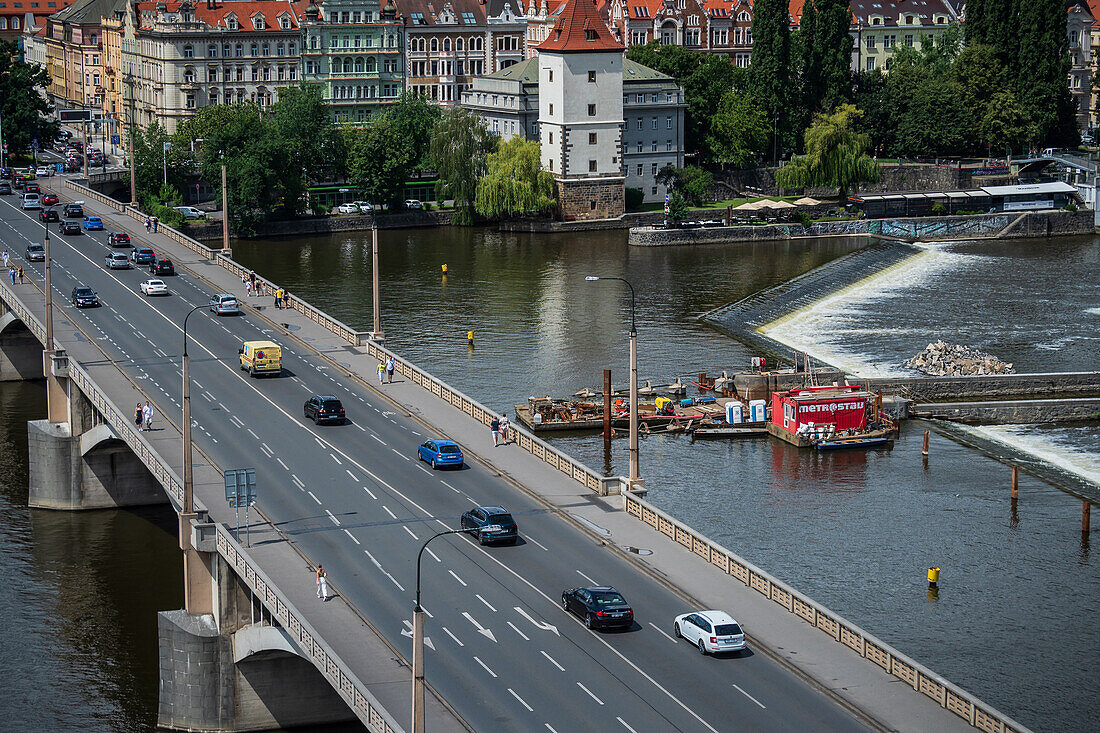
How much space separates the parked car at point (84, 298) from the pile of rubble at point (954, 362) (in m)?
54.1

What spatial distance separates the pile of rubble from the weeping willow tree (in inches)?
2848

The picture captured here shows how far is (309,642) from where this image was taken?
5656cm

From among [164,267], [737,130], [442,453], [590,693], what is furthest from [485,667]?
[737,130]

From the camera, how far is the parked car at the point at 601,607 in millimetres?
58125

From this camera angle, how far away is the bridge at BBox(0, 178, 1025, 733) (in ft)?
174

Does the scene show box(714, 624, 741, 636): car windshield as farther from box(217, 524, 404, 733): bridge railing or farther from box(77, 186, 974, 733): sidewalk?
box(217, 524, 404, 733): bridge railing

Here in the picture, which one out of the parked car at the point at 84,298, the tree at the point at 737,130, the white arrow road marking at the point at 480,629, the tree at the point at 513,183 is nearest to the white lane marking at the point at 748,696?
the white arrow road marking at the point at 480,629

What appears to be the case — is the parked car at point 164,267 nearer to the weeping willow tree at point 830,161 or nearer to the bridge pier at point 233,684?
the bridge pier at point 233,684

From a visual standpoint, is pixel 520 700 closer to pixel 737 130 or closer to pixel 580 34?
pixel 580 34

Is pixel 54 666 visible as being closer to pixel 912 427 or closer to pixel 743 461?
pixel 743 461

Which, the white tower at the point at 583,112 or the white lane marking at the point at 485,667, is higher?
the white tower at the point at 583,112

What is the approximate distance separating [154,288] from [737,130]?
87085mm

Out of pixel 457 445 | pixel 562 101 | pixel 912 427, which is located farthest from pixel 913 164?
pixel 457 445

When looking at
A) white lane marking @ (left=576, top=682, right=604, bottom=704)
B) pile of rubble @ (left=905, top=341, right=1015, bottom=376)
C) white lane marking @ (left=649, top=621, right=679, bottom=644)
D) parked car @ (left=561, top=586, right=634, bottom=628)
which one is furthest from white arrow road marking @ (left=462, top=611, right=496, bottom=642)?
pile of rubble @ (left=905, top=341, right=1015, bottom=376)
